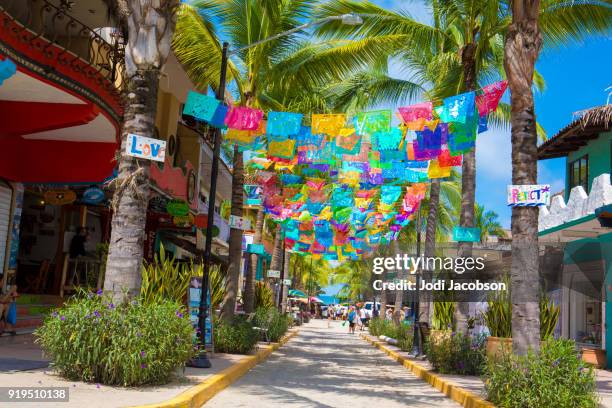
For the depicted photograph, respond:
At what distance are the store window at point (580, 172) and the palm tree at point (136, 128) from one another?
62.1 feet

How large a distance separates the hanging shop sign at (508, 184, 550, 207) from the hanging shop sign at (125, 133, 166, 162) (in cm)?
537

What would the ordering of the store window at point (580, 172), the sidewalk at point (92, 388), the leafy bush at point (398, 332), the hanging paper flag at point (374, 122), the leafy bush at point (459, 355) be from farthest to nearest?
the leafy bush at point (398, 332) → the store window at point (580, 172) → the hanging paper flag at point (374, 122) → the leafy bush at point (459, 355) → the sidewalk at point (92, 388)

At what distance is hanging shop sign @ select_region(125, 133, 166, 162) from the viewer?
34.2ft

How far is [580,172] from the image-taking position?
26078 millimetres

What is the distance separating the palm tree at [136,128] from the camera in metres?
10.3

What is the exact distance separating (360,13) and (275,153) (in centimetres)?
448

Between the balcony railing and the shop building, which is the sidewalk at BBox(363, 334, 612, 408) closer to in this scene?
the shop building

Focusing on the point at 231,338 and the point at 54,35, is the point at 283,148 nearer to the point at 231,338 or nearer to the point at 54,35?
the point at 231,338

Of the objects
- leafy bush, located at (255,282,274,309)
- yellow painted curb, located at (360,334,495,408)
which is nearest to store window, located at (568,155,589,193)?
yellow painted curb, located at (360,334,495,408)

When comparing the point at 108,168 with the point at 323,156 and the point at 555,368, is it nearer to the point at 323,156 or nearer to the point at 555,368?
the point at 323,156

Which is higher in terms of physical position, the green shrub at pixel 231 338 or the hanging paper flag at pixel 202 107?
the hanging paper flag at pixel 202 107

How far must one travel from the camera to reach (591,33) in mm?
16516

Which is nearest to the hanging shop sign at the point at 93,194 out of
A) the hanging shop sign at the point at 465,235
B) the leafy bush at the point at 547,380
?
the hanging shop sign at the point at 465,235

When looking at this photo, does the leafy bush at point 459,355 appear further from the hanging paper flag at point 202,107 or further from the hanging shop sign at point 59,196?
the hanging shop sign at point 59,196
